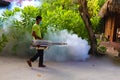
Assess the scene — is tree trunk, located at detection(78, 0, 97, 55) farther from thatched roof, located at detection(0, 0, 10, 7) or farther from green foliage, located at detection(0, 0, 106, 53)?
thatched roof, located at detection(0, 0, 10, 7)

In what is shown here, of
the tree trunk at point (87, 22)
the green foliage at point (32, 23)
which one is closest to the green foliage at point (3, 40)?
the green foliage at point (32, 23)

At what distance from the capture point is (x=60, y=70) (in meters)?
9.69

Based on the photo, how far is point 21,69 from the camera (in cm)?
945

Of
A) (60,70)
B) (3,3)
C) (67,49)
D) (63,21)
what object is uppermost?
(3,3)

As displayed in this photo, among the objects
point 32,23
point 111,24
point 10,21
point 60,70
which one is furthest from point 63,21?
point 111,24

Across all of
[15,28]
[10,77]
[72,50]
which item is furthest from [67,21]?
[10,77]

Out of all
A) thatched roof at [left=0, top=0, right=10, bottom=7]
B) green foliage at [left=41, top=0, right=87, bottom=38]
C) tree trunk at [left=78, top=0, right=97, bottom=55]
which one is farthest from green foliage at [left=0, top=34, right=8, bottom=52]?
thatched roof at [left=0, top=0, right=10, bottom=7]

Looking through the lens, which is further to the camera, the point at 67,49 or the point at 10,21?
the point at 10,21

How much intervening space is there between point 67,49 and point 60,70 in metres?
2.31

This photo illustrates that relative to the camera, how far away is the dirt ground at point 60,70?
8641mm

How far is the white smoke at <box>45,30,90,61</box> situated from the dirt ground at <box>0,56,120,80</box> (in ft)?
1.59

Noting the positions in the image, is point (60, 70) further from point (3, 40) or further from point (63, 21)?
point (63, 21)

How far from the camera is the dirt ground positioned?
340 inches

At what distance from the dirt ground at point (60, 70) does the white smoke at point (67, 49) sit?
0.49 metres
